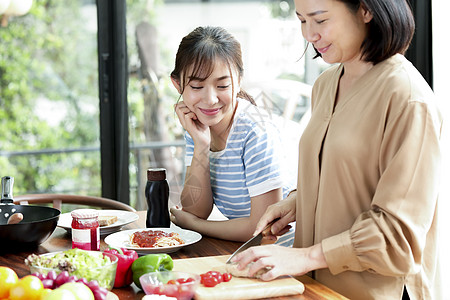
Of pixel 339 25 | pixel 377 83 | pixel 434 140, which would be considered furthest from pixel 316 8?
pixel 434 140

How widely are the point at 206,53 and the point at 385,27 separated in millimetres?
713

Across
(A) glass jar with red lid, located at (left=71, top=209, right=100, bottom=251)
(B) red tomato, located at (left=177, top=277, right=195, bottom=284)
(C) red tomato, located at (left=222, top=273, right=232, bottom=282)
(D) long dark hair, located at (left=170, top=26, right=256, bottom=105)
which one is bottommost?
(C) red tomato, located at (left=222, top=273, right=232, bottom=282)

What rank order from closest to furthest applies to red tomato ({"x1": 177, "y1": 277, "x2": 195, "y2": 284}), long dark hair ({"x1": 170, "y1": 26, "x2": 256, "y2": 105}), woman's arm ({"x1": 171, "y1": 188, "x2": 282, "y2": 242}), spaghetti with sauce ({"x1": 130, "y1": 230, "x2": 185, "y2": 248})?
red tomato ({"x1": 177, "y1": 277, "x2": 195, "y2": 284})
spaghetti with sauce ({"x1": 130, "y1": 230, "x2": 185, "y2": 248})
woman's arm ({"x1": 171, "y1": 188, "x2": 282, "y2": 242})
long dark hair ({"x1": 170, "y1": 26, "x2": 256, "y2": 105})

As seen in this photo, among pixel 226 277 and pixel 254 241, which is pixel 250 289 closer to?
pixel 226 277

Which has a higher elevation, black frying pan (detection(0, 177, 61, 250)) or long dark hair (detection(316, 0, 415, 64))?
long dark hair (detection(316, 0, 415, 64))

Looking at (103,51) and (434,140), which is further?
(103,51)

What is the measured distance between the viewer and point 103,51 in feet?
11.9

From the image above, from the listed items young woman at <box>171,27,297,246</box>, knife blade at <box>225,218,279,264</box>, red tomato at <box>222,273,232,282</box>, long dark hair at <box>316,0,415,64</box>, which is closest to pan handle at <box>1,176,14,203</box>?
young woman at <box>171,27,297,246</box>

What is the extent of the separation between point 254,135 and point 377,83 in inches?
23.5

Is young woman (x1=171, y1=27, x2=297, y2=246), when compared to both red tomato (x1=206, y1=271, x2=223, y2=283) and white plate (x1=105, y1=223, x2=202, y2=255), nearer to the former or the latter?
white plate (x1=105, y1=223, x2=202, y2=255)

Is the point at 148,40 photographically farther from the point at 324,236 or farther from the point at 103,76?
the point at 324,236

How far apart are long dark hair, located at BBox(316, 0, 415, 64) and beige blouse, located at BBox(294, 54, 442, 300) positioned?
4 cm

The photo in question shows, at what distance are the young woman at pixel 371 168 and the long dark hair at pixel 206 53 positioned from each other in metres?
0.51

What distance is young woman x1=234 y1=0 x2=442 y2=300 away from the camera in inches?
54.4
